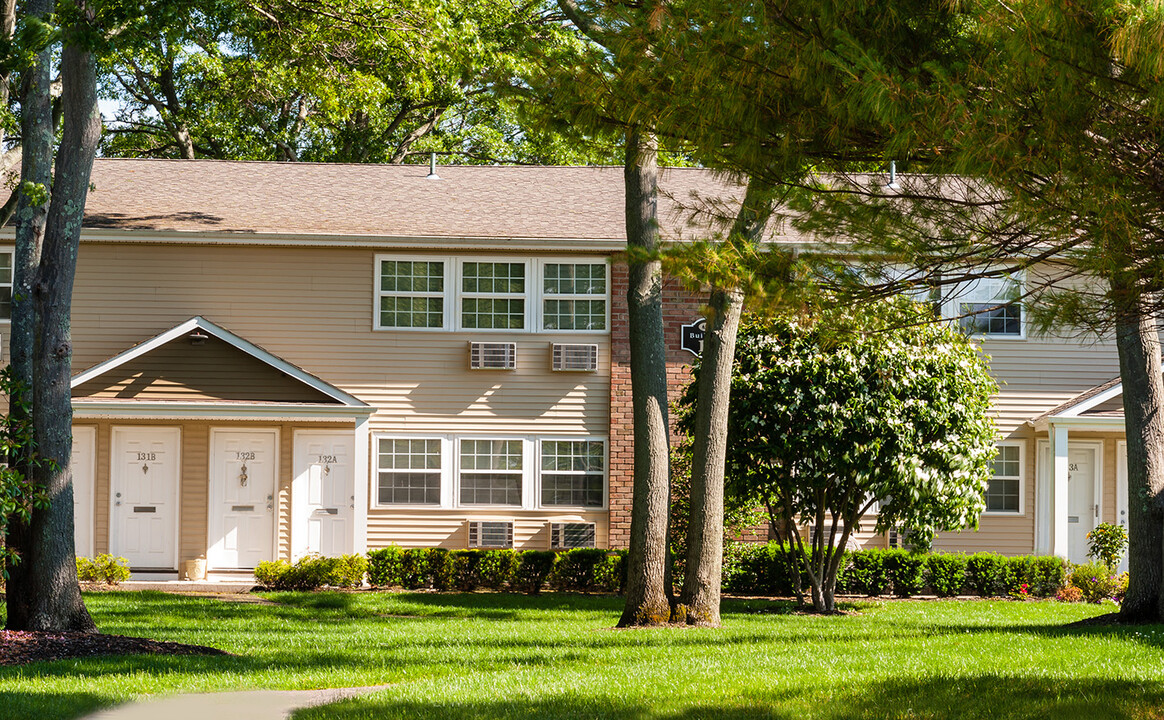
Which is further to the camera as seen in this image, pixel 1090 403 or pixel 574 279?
pixel 574 279

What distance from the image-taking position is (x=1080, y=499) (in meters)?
17.8

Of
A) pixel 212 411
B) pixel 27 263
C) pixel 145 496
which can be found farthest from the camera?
pixel 145 496

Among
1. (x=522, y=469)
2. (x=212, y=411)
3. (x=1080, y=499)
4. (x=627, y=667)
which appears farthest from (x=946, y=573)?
(x=212, y=411)

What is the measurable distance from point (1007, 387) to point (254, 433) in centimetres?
1211

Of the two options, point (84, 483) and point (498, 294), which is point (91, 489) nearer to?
point (84, 483)

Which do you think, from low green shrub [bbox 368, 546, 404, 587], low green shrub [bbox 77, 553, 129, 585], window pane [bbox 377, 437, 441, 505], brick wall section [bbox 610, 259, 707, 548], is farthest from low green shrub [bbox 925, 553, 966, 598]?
low green shrub [bbox 77, 553, 129, 585]

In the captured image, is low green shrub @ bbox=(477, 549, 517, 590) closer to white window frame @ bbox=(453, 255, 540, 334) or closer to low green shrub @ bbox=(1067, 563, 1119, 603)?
white window frame @ bbox=(453, 255, 540, 334)

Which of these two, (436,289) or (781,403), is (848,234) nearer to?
(781,403)

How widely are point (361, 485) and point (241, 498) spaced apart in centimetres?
235

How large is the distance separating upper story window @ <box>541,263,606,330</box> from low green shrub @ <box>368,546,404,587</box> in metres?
4.28

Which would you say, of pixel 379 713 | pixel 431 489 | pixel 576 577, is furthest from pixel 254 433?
pixel 379 713

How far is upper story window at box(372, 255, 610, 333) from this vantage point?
17.5 m

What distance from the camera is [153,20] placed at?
368 inches

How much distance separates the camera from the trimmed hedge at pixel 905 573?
1620 centimetres
